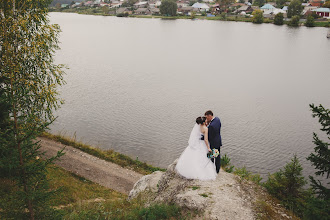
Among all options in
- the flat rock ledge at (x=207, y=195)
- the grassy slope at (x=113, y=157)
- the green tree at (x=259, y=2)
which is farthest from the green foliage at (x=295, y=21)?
the flat rock ledge at (x=207, y=195)

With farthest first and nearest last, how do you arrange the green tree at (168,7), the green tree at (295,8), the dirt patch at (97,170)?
1. the green tree at (168,7)
2. the green tree at (295,8)
3. the dirt patch at (97,170)

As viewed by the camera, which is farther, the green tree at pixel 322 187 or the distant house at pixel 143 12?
the distant house at pixel 143 12

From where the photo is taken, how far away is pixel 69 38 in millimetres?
72000

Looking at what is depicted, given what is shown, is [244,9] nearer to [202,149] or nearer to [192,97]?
[192,97]

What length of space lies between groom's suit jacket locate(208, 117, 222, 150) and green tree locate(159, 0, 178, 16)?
461ft

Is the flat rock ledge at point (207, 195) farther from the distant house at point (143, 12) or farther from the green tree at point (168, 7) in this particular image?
the distant house at point (143, 12)

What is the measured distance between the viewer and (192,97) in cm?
3444

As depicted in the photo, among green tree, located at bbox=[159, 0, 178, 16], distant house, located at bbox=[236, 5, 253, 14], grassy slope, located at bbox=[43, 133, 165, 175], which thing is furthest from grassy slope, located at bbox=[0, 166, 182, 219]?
distant house, located at bbox=[236, 5, 253, 14]

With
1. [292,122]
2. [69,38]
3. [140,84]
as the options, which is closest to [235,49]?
[140,84]

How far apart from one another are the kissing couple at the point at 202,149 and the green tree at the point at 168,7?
460 ft

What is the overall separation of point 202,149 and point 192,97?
23545mm

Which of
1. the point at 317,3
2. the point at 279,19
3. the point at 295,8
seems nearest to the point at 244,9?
the point at 317,3

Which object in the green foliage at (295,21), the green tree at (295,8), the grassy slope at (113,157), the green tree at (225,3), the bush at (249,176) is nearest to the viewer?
the bush at (249,176)

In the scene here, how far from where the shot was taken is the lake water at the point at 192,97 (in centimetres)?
2391
